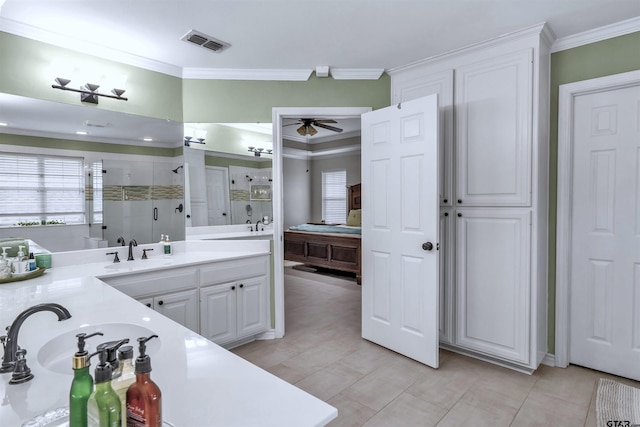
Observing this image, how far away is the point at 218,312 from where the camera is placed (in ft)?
9.34

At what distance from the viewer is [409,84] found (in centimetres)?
309

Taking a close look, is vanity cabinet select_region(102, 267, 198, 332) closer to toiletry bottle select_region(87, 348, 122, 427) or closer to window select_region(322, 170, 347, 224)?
toiletry bottle select_region(87, 348, 122, 427)

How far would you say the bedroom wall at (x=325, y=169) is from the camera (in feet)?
25.0

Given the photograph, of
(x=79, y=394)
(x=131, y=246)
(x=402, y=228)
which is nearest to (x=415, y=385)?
(x=402, y=228)

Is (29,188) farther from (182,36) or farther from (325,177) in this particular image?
(325,177)

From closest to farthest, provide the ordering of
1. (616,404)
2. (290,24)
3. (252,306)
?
1. (616,404)
2. (290,24)
3. (252,306)

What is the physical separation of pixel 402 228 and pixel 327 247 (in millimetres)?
3209

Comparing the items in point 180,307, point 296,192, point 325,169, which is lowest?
point 180,307

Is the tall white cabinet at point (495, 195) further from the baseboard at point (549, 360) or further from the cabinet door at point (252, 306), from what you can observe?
the cabinet door at point (252, 306)

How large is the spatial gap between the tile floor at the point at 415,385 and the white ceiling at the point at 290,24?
2420 millimetres

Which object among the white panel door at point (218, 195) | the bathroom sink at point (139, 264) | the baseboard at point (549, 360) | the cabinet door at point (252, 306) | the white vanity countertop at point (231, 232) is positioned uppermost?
the white panel door at point (218, 195)

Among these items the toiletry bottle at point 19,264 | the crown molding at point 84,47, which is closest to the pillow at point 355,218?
the crown molding at point 84,47

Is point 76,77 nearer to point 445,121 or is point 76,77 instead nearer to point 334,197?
point 445,121

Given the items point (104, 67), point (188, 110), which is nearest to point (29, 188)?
point (104, 67)
